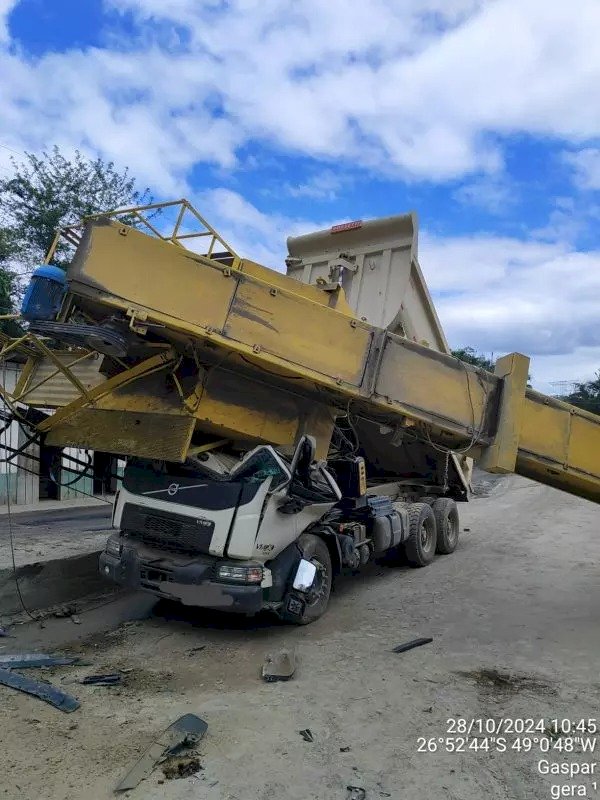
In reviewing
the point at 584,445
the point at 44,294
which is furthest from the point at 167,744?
the point at 584,445

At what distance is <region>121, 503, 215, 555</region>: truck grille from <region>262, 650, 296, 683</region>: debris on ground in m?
1.07

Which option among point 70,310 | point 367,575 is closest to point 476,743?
point 70,310

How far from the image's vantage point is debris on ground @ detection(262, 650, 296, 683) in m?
4.62

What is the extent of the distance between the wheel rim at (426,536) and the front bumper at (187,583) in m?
3.99

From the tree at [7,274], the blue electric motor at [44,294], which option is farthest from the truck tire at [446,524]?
the tree at [7,274]

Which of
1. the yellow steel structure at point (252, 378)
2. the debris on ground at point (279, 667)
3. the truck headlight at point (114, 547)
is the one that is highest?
the yellow steel structure at point (252, 378)

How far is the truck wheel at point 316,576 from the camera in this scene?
231 inches

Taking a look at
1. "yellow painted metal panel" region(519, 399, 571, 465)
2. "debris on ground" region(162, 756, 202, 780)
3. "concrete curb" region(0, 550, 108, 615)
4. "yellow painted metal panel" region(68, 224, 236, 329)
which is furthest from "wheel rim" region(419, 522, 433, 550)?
"debris on ground" region(162, 756, 202, 780)

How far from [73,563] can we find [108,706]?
3.27 metres

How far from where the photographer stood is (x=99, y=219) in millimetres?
4523

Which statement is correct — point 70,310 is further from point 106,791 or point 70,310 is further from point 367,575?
point 367,575

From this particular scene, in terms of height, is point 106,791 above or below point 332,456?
below

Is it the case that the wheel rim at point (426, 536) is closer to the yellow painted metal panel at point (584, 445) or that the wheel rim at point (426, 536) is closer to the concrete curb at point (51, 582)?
the yellow painted metal panel at point (584, 445)

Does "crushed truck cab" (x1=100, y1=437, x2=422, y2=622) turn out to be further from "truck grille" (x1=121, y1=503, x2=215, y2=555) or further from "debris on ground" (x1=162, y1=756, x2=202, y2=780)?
"debris on ground" (x1=162, y1=756, x2=202, y2=780)
